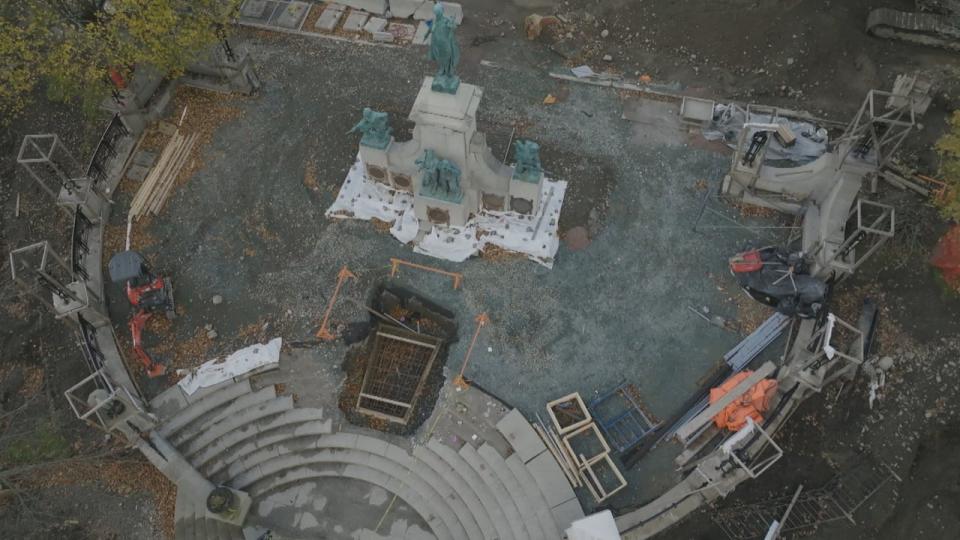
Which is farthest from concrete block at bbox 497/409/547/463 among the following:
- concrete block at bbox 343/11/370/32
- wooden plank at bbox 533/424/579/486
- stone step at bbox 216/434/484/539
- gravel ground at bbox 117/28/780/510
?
concrete block at bbox 343/11/370/32

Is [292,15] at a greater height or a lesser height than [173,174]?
greater

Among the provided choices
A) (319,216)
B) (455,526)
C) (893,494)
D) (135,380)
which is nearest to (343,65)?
(319,216)

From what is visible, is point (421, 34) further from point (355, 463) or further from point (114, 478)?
point (114, 478)

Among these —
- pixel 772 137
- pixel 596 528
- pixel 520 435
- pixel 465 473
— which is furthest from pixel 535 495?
pixel 772 137

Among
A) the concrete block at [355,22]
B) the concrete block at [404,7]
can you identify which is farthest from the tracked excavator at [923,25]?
the concrete block at [355,22]

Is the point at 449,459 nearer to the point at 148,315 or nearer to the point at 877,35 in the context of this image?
the point at 148,315

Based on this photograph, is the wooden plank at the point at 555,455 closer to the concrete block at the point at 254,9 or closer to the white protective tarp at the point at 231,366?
the white protective tarp at the point at 231,366
